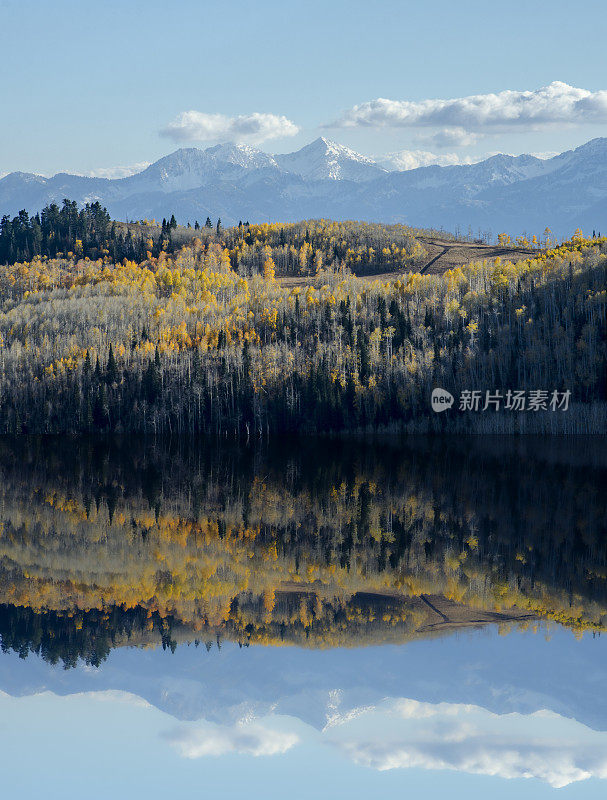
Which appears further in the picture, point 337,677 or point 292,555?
point 292,555

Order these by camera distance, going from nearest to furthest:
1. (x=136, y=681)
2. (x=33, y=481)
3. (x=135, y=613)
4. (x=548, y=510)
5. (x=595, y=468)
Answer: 1. (x=136, y=681)
2. (x=135, y=613)
3. (x=548, y=510)
4. (x=33, y=481)
5. (x=595, y=468)

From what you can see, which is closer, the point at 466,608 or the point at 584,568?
the point at 466,608

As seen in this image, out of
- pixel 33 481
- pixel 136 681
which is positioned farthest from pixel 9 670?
pixel 33 481

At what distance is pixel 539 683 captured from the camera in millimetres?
48406

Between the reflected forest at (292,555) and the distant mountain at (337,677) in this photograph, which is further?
the reflected forest at (292,555)

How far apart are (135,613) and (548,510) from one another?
50785mm

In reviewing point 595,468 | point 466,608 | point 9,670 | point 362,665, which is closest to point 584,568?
point 466,608

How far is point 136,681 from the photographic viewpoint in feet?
158

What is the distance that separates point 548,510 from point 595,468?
40639 millimetres

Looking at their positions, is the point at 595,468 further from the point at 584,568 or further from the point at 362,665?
the point at 362,665

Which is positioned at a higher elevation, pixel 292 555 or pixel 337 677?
pixel 292 555

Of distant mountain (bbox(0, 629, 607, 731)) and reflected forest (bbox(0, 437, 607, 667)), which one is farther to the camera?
reflected forest (bbox(0, 437, 607, 667))

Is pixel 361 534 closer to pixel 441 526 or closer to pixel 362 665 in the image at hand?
pixel 441 526

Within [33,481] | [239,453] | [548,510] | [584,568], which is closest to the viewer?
[584,568]
